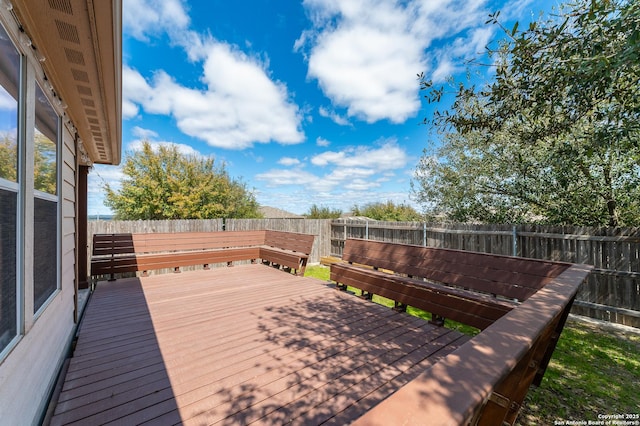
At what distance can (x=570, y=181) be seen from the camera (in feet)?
18.3

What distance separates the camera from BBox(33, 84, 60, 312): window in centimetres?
192

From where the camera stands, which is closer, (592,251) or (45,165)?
(45,165)

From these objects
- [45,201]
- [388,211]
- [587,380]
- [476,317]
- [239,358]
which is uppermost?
[388,211]

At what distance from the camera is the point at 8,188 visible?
1.40 meters

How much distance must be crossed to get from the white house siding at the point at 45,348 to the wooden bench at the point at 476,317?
6.19 feet

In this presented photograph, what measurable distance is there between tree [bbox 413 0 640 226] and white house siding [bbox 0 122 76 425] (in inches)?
183

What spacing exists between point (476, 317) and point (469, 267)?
0.68 metres

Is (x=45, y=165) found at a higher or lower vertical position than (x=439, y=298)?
higher

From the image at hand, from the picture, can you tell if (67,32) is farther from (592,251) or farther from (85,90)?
(592,251)

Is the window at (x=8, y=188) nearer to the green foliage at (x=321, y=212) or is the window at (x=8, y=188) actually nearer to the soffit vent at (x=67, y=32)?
the soffit vent at (x=67, y=32)

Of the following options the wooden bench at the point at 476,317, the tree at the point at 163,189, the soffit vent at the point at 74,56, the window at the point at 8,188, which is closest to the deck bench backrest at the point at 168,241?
the wooden bench at the point at 476,317

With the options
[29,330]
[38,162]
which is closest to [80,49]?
[38,162]

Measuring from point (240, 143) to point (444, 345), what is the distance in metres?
28.9

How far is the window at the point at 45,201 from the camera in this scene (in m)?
1.92
